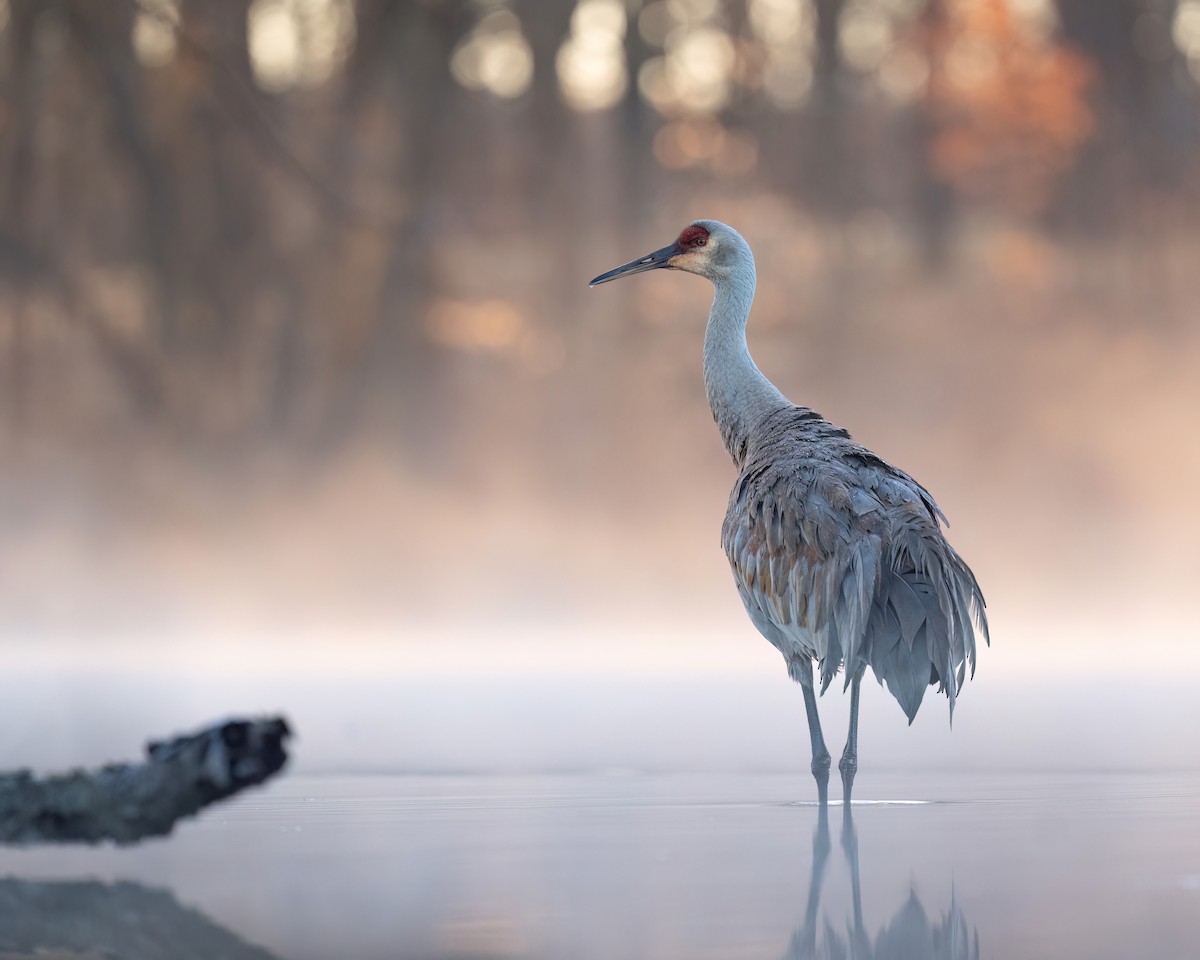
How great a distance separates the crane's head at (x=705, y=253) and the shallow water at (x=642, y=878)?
227 centimetres

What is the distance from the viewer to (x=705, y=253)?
6.68m

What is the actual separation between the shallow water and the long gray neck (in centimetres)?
148

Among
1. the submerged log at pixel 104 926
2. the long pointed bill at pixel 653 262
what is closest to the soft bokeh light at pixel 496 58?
the long pointed bill at pixel 653 262

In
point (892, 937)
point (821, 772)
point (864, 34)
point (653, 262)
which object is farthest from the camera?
point (864, 34)

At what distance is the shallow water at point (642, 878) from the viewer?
3033 millimetres

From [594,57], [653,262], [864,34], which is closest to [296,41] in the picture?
[594,57]

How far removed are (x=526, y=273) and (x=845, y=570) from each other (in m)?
12.9

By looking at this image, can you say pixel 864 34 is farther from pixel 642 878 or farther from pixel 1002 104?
pixel 642 878

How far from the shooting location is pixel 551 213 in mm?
17281

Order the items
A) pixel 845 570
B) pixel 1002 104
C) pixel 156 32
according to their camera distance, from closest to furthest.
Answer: pixel 845 570 < pixel 156 32 < pixel 1002 104

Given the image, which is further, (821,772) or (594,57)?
(594,57)

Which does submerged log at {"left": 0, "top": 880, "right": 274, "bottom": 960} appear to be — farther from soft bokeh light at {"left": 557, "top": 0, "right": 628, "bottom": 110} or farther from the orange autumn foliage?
the orange autumn foliage

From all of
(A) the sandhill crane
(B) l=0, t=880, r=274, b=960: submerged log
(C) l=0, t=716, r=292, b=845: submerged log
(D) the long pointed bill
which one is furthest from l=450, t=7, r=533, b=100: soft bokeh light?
(B) l=0, t=880, r=274, b=960: submerged log

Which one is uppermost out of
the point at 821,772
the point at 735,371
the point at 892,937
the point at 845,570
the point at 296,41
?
Answer: the point at 296,41
